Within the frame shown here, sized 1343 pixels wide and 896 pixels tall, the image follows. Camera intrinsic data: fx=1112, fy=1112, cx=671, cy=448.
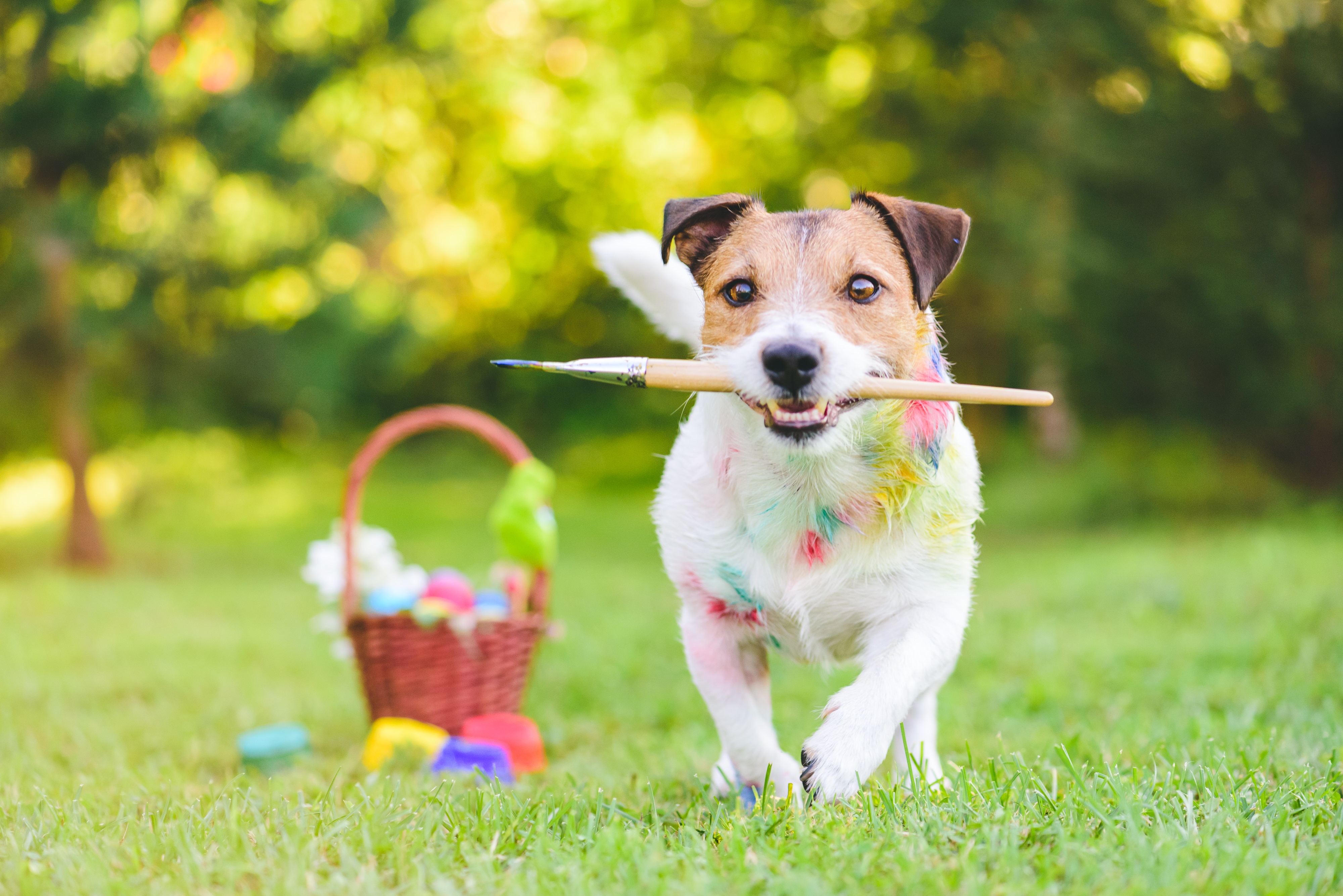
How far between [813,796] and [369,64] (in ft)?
30.6

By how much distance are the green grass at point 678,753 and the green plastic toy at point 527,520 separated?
0.76m

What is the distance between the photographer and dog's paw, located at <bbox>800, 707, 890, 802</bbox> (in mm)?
2506

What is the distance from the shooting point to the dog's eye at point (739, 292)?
291 cm

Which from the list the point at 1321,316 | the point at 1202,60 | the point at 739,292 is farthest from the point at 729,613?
the point at 1202,60

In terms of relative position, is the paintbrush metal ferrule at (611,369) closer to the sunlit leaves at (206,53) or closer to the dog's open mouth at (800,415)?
the dog's open mouth at (800,415)

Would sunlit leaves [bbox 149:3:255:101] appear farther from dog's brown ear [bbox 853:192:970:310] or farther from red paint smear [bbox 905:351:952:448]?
red paint smear [bbox 905:351:952:448]

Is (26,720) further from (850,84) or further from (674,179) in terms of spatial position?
(674,179)

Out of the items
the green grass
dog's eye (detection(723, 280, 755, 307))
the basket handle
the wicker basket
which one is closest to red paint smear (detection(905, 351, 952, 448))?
dog's eye (detection(723, 280, 755, 307))

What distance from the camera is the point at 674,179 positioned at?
21297mm

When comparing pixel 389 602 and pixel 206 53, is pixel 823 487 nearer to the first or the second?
pixel 389 602

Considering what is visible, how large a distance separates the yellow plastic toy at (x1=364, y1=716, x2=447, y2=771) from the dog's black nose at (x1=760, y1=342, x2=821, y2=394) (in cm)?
198

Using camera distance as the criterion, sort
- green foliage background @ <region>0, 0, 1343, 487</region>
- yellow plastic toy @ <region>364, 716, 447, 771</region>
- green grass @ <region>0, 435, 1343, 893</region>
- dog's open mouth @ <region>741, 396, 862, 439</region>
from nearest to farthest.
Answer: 1. green grass @ <region>0, 435, 1343, 893</region>
2. dog's open mouth @ <region>741, 396, 862, 439</region>
3. yellow plastic toy @ <region>364, 716, 447, 771</region>
4. green foliage background @ <region>0, 0, 1343, 487</region>

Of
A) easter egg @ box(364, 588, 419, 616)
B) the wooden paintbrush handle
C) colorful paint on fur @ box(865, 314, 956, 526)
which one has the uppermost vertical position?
the wooden paintbrush handle

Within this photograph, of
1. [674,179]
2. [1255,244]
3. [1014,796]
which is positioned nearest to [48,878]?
[1014,796]
